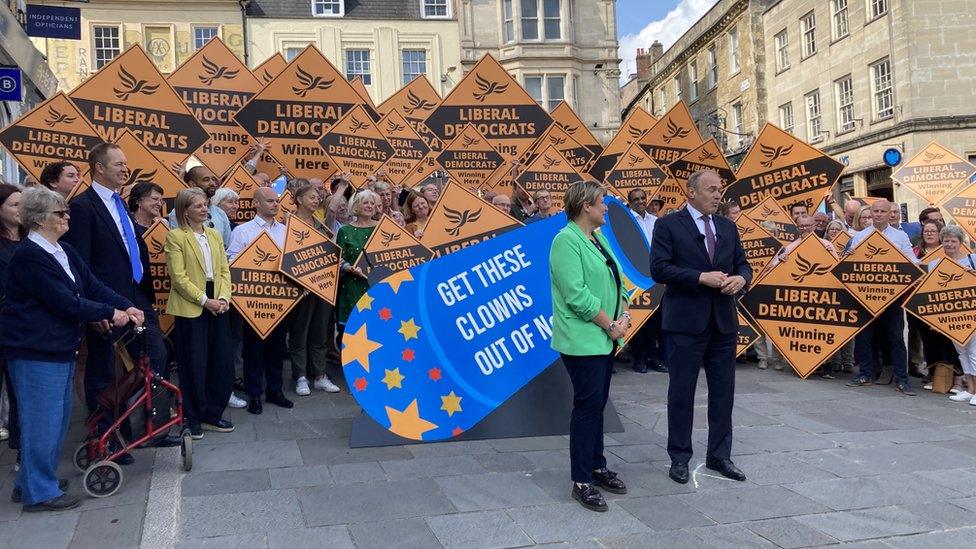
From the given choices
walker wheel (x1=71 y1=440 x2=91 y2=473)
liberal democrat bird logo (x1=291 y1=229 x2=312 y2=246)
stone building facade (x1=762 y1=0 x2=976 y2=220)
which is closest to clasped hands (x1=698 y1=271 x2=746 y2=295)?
liberal democrat bird logo (x1=291 y1=229 x2=312 y2=246)

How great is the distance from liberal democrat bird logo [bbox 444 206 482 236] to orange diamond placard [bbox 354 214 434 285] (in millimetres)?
338

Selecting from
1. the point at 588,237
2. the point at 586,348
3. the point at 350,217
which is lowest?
the point at 586,348

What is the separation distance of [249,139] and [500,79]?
315cm

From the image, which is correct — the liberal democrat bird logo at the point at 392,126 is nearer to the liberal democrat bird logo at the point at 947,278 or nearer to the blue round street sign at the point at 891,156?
the liberal democrat bird logo at the point at 947,278

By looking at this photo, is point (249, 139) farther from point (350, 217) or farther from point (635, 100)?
point (635, 100)

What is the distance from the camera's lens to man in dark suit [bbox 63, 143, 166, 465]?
5391mm

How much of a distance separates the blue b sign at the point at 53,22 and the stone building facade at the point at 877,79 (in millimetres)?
21580

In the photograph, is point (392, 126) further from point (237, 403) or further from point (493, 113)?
point (237, 403)

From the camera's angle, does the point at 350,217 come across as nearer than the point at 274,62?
Yes

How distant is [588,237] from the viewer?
190 inches

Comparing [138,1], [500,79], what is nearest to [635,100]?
[138,1]

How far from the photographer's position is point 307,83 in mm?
9016

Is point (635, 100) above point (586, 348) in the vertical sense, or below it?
above

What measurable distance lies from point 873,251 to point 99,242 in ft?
24.7
